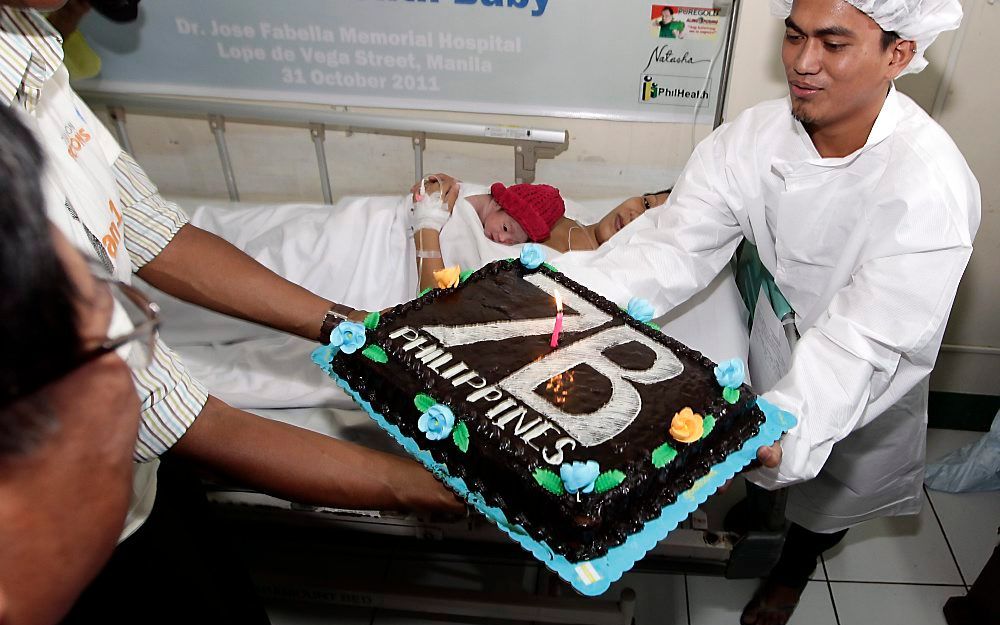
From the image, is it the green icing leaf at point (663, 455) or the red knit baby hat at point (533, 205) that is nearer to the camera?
the green icing leaf at point (663, 455)

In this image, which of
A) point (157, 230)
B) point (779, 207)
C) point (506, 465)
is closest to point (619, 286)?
point (779, 207)

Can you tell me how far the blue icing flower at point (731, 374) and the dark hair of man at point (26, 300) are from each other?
1.06 meters

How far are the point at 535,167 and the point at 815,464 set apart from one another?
1723 millimetres

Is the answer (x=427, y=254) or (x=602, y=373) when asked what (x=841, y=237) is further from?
(x=427, y=254)

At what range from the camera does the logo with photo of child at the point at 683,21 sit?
2.38 metres

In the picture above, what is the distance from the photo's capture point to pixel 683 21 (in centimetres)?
241

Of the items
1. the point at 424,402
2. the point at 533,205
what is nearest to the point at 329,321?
the point at 424,402

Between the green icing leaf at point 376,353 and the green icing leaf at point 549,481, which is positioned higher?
the green icing leaf at point 376,353

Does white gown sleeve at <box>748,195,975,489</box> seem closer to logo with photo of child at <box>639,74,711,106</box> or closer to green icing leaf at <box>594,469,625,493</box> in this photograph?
green icing leaf at <box>594,469,625,493</box>

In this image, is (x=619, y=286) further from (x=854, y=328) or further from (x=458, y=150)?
(x=458, y=150)

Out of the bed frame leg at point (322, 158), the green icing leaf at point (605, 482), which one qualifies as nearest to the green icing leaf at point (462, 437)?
the green icing leaf at point (605, 482)

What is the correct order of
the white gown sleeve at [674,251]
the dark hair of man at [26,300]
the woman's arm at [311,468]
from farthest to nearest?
1. the white gown sleeve at [674,251]
2. the woman's arm at [311,468]
3. the dark hair of man at [26,300]

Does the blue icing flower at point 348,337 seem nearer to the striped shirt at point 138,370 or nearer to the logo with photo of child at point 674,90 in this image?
the striped shirt at point 138,370

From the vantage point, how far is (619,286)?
177 centimetres
